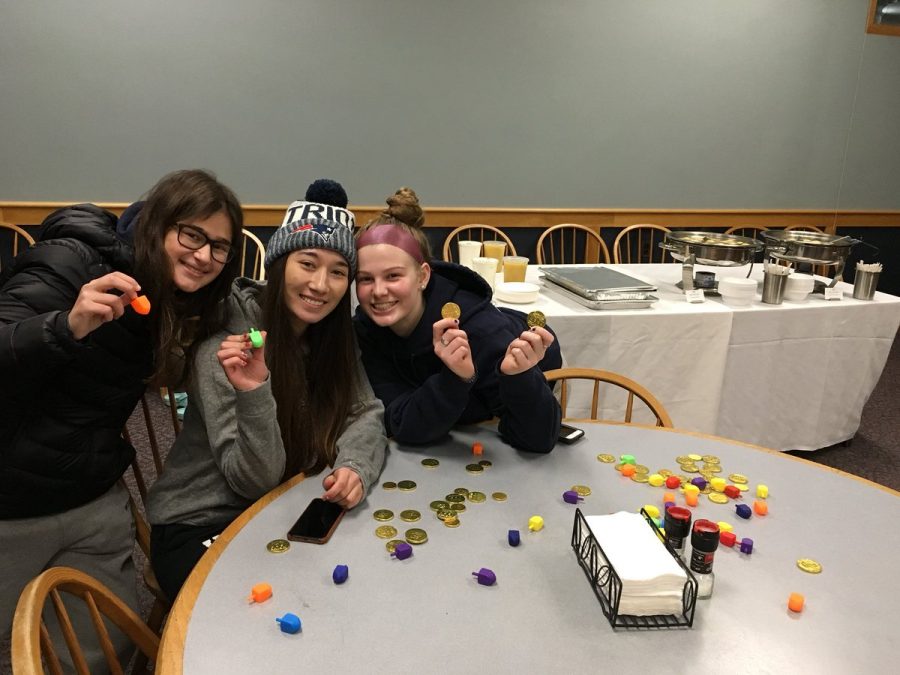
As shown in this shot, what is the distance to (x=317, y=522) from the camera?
1.19m

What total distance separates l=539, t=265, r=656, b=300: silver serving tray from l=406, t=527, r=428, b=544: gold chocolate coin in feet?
5.60

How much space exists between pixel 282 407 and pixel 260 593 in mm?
585

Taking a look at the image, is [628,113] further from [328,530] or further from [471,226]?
[328,530]

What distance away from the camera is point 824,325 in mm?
2908

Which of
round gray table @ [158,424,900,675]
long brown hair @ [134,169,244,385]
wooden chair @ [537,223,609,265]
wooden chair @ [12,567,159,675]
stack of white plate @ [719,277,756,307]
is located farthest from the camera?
wooden chair @ [537,223,609,265]

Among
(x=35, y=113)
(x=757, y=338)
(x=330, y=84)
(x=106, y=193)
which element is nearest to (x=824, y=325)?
(x=757, y=338)

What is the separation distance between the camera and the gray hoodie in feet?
4.37

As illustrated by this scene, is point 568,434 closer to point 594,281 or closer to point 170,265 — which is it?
point 170,265

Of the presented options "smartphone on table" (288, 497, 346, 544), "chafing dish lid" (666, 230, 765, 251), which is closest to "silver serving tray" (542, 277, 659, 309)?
"chafing dish lid" (666, 230, 765, 251)

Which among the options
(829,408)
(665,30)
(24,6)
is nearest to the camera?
(829,408)

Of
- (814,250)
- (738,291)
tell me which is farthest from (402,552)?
(814,250)

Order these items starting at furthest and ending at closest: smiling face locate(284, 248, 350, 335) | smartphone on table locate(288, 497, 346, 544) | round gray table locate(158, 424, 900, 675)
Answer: smiling face locate(284, 248, 350, 335) → smartphone on table locate(288, 497, 346, 544) → round gray table locate(158, 424, 900, 675)

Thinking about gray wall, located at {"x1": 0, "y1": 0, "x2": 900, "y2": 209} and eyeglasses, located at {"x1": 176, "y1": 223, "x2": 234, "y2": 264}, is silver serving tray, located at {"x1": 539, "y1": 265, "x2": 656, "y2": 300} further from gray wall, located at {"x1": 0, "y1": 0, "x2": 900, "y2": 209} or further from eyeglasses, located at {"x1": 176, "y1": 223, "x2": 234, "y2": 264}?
eyeglasses, located at {"x1": 176, "y1": 223, "x2": 234, "y2": 264}

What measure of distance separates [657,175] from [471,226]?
62.3 inches
